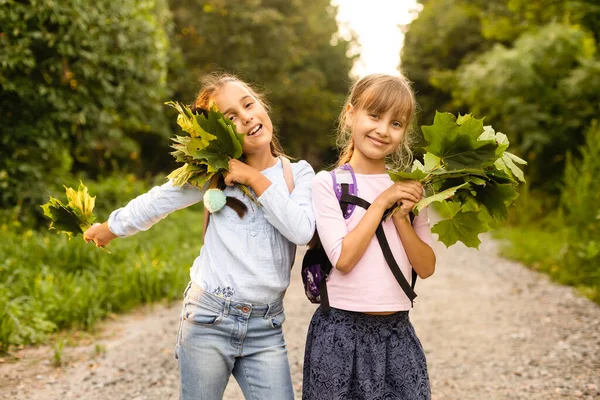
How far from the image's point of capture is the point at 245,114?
220 centimetres

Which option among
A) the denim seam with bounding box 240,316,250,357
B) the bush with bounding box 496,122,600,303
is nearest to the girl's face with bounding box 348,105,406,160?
the denim seam with bounding box 240,316,250,357

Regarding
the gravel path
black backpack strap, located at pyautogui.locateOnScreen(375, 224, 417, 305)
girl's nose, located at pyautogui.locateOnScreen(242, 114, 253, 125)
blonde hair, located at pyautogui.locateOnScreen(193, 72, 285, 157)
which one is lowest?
the gravel path

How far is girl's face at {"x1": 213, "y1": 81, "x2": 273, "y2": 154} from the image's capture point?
2.19m

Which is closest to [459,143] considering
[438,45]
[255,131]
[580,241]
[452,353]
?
[255,131]

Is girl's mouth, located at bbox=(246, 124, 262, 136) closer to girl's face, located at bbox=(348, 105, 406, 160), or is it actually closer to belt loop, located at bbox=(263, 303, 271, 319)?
girl's face, located at bbox=(348, 105, 406, 160)

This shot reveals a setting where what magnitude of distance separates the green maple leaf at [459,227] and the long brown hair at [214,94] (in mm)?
691

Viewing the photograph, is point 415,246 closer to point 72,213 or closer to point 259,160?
point 259,160

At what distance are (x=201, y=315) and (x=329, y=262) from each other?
0.49 m

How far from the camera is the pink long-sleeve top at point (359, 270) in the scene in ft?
6.83

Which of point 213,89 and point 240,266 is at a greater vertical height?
point 213,89

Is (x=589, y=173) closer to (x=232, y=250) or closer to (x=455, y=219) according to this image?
(x=455, y=219)

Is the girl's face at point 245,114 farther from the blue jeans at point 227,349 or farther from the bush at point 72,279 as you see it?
the bush at point 72,279

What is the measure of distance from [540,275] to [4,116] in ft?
21.1

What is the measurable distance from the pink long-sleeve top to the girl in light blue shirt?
66 millimetres
